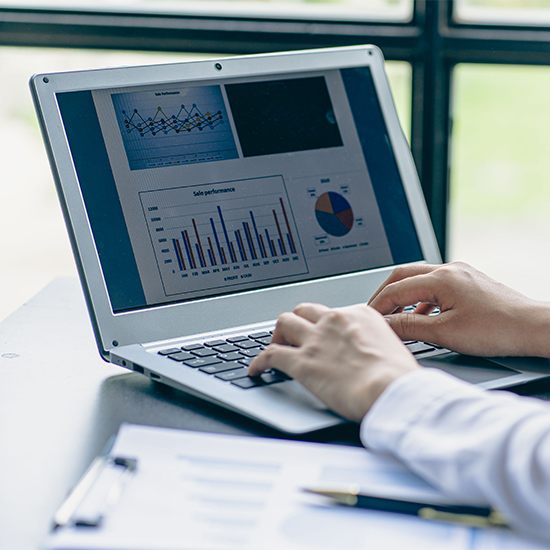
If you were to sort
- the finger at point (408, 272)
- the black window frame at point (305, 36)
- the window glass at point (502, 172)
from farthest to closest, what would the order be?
the window glass at point (502, 172)
the black window frame at point (305, 36)
the finger at point (408, 272)

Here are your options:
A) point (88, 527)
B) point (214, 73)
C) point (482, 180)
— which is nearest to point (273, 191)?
point (214, 73)

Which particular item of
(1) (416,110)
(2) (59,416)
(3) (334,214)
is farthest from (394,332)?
(1) (416,110)

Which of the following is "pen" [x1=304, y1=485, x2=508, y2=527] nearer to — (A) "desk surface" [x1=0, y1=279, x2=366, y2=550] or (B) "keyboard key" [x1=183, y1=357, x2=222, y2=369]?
(A) "desk surface" [x1=0, y1=279, x2=366, y2=550]

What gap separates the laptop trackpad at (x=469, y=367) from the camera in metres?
0.71

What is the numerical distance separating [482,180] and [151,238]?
140cm

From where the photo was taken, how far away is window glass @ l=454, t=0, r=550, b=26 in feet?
6.05

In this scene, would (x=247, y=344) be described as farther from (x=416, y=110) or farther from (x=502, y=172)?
(x=502, y=172)

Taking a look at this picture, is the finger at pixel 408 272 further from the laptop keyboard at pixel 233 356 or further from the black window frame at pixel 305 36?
the black window frame at pixel 305 36

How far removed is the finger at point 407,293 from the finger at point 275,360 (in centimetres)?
20

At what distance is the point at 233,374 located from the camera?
2.29ft

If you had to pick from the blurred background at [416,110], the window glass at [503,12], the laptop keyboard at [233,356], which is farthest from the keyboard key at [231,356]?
the window glass at [503,12]

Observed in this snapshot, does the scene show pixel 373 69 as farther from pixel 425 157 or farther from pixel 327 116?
pixel 425 157

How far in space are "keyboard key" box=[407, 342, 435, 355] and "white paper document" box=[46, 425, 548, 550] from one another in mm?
276

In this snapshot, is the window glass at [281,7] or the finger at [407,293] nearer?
the finger at [407,293]
